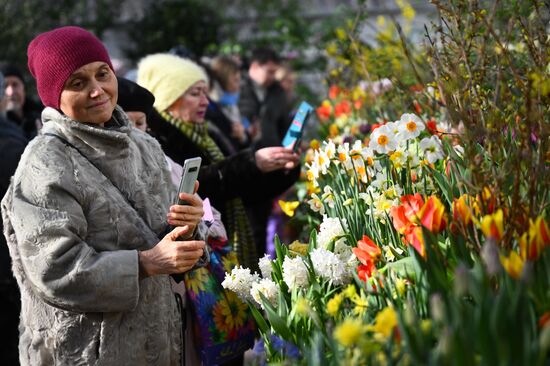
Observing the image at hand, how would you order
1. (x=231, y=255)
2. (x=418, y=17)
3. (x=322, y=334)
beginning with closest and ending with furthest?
(x=322, y=334), (x=231, y=255), (x=418, y=17)

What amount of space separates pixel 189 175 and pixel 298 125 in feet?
5.22

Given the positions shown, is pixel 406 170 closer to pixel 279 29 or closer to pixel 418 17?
pixel 279 29

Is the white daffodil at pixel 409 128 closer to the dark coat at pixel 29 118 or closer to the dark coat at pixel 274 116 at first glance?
the dark coat at pixel 29 118

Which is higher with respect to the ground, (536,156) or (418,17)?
(418,17)

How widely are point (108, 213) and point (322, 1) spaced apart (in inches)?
627

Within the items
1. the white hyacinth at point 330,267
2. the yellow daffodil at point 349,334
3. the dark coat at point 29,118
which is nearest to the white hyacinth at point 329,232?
the white hyacinth at point 330,267

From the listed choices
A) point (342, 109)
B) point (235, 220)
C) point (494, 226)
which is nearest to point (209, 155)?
point (235, 220)

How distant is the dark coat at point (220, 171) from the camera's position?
13.7ft

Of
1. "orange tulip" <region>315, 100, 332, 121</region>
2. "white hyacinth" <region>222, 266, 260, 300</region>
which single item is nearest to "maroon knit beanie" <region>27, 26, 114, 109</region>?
"white hyacinth" <region>222, 266, 260, 300</region>

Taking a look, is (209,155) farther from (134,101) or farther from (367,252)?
(367,252)

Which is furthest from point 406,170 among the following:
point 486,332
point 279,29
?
point 279,29

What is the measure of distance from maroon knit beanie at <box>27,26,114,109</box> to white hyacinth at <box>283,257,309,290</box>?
88 centimetres

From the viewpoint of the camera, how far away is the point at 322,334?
2090mm

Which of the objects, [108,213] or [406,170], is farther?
[406,170]
